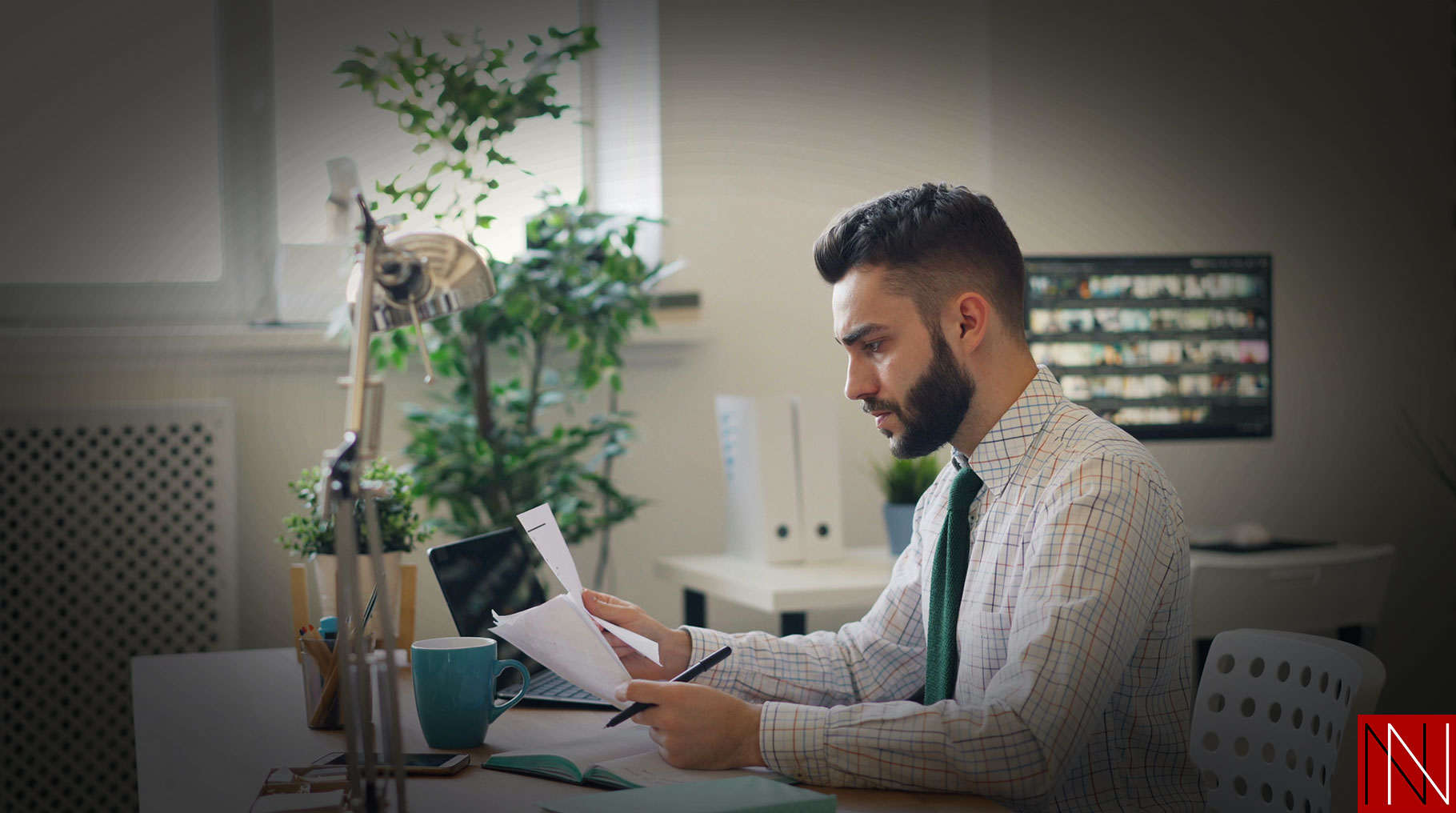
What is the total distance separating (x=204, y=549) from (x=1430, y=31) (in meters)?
3.33

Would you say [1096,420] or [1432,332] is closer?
[1096,420]

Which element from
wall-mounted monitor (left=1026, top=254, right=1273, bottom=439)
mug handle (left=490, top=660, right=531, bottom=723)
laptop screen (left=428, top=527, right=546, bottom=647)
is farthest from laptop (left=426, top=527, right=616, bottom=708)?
wall-mounted monitor (left=1026, top=254, right=1273, bottom=439)

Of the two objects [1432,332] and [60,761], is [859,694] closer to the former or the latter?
[60,761]

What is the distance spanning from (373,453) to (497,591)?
64 cm

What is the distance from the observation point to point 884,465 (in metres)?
2.75

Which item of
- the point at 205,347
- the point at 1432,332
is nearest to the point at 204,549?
the point at 205,347

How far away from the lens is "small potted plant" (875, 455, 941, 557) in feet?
7.58

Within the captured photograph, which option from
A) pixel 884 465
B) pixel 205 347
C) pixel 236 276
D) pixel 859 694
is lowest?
pixel 859 694

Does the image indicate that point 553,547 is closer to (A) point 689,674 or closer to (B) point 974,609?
(A) point 689,674

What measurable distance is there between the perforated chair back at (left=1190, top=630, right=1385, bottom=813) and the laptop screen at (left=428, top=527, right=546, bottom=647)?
0.83m

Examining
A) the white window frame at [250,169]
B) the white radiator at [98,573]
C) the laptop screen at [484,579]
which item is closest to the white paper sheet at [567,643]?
the laptop screen at [484,579]

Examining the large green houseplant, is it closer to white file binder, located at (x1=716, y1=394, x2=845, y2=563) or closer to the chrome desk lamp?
white file binder, located at (x1=716, y1=394, x2=845, y2=563)

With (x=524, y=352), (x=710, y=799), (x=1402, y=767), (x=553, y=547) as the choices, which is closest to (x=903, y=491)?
(x=524, y=352)

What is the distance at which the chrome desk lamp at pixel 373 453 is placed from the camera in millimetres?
808
